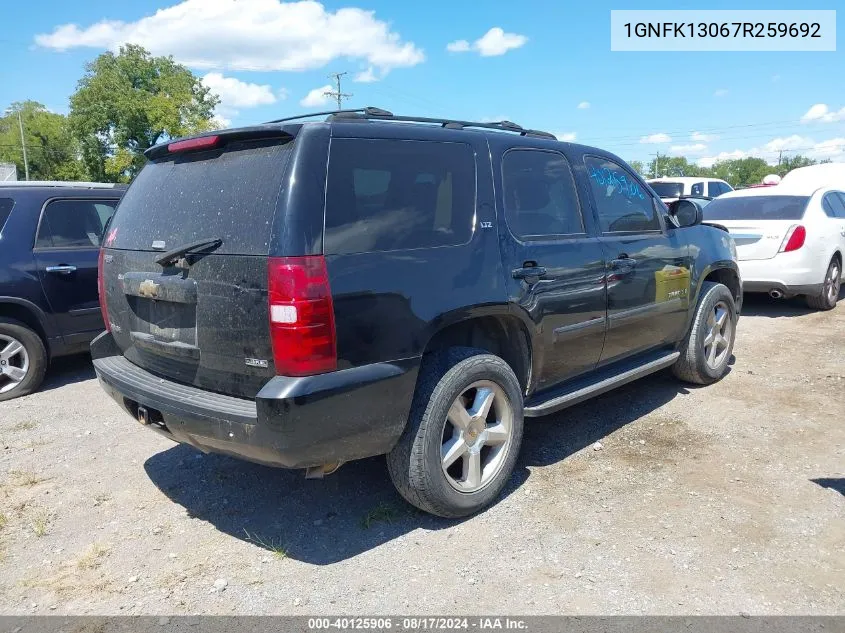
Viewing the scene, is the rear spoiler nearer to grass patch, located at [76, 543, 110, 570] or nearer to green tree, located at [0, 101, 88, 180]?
grass patch, located at [76, 543, 110, 570]

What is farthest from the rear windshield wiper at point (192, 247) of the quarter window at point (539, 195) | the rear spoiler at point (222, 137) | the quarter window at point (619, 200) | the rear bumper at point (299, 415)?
the quarter window at point (619, 200)

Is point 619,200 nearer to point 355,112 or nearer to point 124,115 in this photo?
point 355,112

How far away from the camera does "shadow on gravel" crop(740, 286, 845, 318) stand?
8984 mm

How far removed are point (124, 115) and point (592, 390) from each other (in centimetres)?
5302

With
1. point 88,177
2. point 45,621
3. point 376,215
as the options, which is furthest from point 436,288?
point 88,177

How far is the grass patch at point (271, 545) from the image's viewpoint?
3182 millimetres

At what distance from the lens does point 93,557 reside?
126 inches

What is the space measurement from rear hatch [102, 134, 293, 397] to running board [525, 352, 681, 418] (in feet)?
5.52

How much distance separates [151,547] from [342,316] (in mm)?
1577

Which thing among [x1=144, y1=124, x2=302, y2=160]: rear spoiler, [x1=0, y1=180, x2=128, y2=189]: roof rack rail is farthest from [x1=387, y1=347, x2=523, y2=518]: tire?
[x1=0, y1=180, x2=128, y2=189]: roof rack rail

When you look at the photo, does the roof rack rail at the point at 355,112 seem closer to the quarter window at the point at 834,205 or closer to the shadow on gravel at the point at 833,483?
the shadow on gravel at the point at 833,483

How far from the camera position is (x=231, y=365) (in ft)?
9.57

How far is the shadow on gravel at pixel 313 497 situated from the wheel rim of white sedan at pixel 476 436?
10.2 inches

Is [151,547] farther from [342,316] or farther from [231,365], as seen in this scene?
[342,316]
